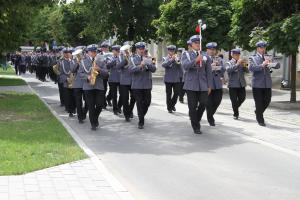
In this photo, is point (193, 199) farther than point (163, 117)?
No

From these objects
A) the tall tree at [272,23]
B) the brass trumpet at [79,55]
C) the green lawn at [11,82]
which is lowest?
the green lawn at [11,82]

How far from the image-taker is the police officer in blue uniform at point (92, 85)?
1312cm

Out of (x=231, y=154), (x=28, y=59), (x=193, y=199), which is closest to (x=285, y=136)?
(x=231, y=154)

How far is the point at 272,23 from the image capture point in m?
17.4

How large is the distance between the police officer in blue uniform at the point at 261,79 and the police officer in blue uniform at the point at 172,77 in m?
3.80

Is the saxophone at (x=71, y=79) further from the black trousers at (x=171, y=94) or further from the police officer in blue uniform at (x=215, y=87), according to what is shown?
Answer: the police officer in blue uniform at (x=215, y=87)

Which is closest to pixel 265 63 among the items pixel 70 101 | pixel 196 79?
pixel 196 79

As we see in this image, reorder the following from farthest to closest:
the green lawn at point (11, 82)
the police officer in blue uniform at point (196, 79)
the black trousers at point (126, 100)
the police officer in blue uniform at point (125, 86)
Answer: the green lawn at point (11, 82)
the black trousers at point (126, 100)
the police officer in blue uniform at point (125, 86)
the police officer in blue uniform at point (196, 79)

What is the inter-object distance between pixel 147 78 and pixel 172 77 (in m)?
3.58

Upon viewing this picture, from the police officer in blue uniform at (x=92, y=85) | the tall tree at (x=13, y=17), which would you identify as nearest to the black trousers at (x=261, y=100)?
the police officer in blue uniform at (x=92, y=85)

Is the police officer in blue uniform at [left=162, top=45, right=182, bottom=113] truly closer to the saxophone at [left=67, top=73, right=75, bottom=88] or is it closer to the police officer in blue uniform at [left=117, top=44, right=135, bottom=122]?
the police officer in blue uniform at [left=117, top=44, right=135, bottom=122]

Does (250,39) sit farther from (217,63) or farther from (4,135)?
(4,135)

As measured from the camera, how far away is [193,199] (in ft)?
23.0

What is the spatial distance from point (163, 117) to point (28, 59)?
35133 mm
